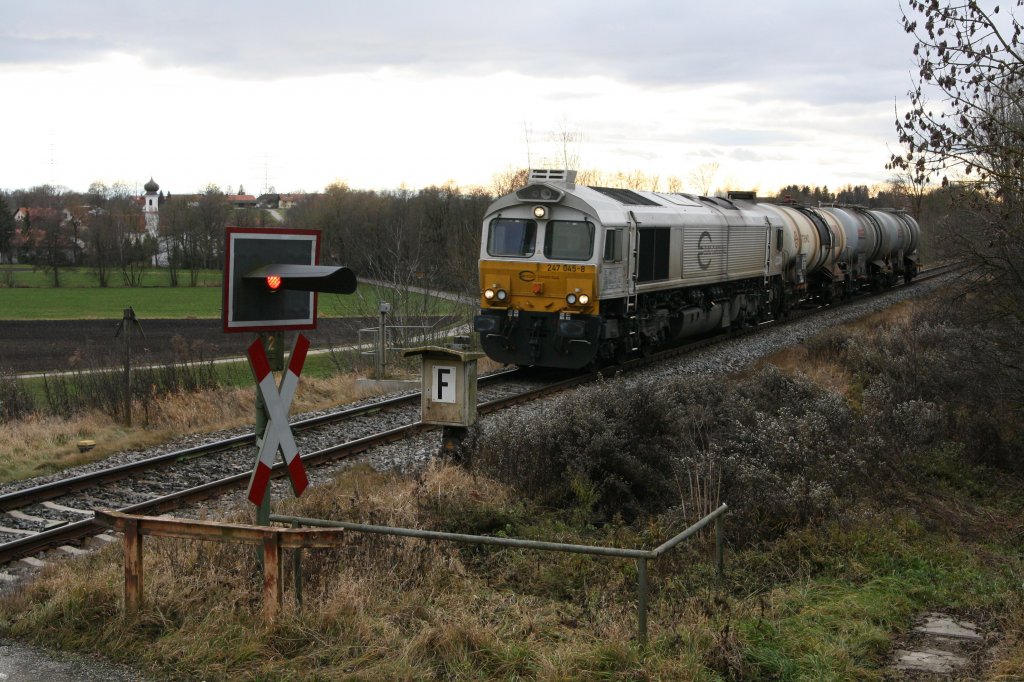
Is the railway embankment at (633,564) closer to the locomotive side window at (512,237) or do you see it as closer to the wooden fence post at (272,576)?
the wooden fence post at (272,576)

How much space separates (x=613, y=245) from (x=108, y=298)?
54956 mm

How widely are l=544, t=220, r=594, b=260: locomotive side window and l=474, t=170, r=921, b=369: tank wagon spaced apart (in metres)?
0.02

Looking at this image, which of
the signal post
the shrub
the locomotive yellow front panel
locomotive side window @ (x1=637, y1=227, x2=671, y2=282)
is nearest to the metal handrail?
the signal post

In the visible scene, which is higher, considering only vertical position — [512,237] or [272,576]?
[512,237]

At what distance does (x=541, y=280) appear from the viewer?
57.6ft

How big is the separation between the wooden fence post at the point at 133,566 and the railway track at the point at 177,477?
10.4 feet

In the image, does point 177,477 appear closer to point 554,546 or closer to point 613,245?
point 554,546

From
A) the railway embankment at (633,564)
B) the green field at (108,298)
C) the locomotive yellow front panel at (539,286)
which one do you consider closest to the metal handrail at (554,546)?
the railway embankment at (633,564)

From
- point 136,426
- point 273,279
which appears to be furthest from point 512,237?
point 273,279

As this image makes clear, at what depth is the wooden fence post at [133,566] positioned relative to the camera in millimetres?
5922

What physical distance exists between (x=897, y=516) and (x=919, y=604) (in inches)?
92.5

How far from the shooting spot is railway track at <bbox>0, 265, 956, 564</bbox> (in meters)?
9.40

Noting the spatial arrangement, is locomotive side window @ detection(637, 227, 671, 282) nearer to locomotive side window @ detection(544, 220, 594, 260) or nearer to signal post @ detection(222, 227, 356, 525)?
locomotive side window @ detection(544, 220, 594, 260)

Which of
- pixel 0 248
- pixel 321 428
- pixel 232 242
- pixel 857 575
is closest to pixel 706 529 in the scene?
pixel 857 575
